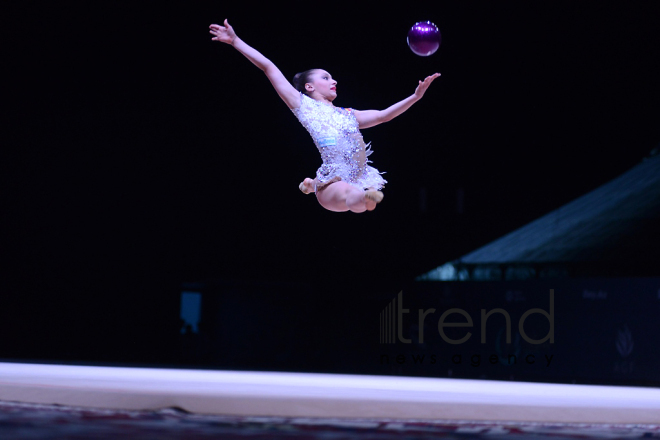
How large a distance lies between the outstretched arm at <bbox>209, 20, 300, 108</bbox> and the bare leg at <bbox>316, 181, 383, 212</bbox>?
0.51 m

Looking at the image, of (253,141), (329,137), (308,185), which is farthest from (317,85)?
(253,141)

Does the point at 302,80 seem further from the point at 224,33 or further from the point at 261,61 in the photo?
the point at 224,33

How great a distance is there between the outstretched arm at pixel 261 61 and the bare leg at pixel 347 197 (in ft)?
1.67

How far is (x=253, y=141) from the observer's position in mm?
7043

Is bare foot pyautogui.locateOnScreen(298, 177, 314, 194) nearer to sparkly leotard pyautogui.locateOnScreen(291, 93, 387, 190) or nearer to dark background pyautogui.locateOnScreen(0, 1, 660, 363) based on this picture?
sparkly leotard pyautogui.locateOnScreen(291, 93, 387, 190)

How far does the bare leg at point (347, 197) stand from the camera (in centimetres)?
377

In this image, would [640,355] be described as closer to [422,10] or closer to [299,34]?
[422,10]

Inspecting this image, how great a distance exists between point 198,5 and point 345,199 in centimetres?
320

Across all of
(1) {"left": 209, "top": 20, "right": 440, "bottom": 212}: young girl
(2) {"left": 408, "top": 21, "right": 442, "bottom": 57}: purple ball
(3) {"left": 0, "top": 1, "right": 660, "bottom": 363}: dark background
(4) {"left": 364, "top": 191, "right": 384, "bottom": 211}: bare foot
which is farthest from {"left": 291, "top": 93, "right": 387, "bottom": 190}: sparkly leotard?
(3) {"left": 0, "top": 1, "right": 660, "bottom": 363}: dark background

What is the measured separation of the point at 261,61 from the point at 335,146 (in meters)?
0.58

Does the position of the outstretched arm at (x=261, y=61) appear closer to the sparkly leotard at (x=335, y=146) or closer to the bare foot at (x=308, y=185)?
the sparkly leotard at (x=335, y=146)

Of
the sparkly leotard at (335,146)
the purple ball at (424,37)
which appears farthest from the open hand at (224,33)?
the purple ball at (424,37)

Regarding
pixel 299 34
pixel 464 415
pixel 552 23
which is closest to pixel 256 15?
pixel 299 34

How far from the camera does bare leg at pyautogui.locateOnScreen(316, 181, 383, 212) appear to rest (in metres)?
3.77
